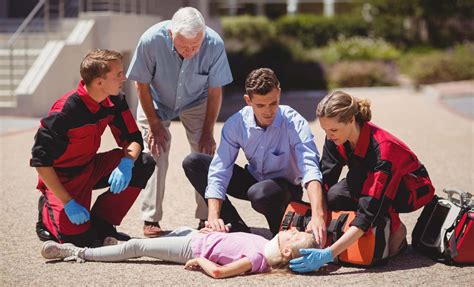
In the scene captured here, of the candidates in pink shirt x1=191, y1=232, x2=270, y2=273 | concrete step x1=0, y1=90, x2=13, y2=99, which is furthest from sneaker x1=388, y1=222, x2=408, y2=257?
concrete step x1=0, y1=90, x2=13, y2=99

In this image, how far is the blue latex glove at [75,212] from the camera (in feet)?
15.8

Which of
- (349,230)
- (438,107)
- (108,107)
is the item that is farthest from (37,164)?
(438,107)

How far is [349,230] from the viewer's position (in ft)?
14.7

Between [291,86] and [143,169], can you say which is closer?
[143,169]

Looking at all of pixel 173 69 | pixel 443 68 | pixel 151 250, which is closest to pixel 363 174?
pixel 151 250

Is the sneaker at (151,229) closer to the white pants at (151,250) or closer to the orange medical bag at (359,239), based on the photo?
the white pants at (151,250)

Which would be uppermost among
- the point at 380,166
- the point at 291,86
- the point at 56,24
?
the point at 380,166

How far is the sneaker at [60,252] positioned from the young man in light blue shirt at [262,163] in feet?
2.52

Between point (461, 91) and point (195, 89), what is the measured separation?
1343cm

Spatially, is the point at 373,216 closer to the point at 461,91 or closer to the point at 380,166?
the point at 380,166

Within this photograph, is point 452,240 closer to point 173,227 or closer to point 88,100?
point 173,227

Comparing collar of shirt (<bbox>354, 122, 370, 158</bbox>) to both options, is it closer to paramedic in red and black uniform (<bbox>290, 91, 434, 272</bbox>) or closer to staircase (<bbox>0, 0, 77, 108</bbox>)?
paramedic in red and black uniform (<bbox>290, 91, 434, 272</bbox>)

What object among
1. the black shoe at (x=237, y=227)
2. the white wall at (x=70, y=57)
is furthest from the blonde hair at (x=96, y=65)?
the white wall at (x=70, y=57)

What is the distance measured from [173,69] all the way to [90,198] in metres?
1.05
